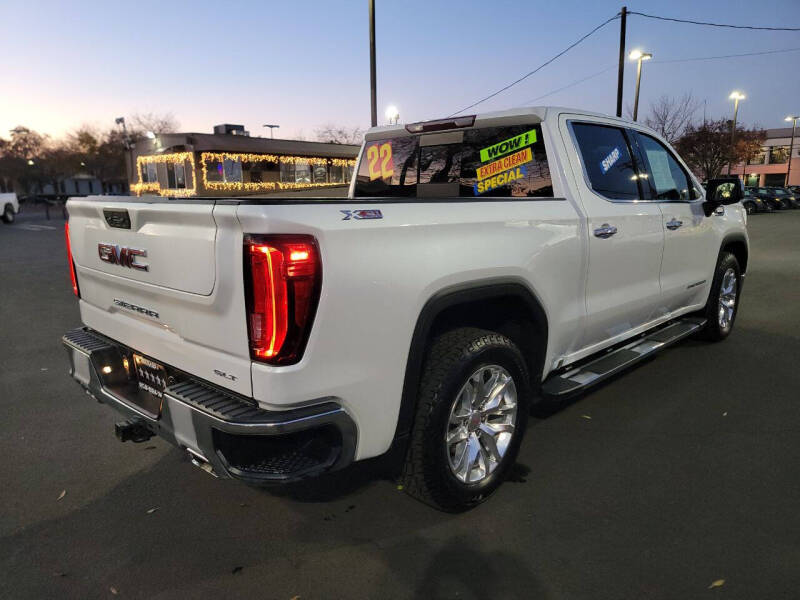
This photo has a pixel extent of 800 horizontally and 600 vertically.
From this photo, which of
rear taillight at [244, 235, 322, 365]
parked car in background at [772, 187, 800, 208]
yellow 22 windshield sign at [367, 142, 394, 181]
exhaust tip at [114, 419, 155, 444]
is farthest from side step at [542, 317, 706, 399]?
parked car in background at [772, 187, 800, 208]

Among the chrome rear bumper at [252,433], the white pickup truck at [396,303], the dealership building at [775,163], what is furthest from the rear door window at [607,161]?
the dealership building at [775,163]

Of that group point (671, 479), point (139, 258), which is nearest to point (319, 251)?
point (139, 258)

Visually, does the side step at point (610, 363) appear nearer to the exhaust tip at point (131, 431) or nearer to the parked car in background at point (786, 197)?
the exhaust tip at point (131, 431)

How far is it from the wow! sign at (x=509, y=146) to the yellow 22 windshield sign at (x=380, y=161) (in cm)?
86

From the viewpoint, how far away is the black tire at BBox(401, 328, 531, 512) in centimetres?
252

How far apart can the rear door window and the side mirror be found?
3.36 feet

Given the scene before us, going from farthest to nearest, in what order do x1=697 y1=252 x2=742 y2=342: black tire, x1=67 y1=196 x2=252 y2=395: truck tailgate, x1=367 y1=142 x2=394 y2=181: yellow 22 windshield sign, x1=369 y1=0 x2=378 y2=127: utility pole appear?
x1=369 y1=0 x2=378 y2=127: utility pole, x1=697 y1=252 x2=742 y2=342: black tire, x1=367 y1=142 x2=394 y2=181: yellow 22 windshield sign, x1=67 y1=196 x2=252 y2=395: truck tailgate

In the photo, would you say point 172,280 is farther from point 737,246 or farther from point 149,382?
point 737,246

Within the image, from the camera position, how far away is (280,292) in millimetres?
2012

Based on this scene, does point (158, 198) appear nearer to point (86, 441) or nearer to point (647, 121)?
point (86, 441)

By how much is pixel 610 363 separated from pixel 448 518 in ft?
5.29

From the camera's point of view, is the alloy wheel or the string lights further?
the string lights

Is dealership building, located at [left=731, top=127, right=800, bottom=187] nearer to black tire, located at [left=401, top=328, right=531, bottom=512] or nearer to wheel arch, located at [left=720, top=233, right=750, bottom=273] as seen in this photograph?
wheel arch, located at [left=720, top=233, right=750, bottom=273]

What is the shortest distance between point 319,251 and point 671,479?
7.70 ft
